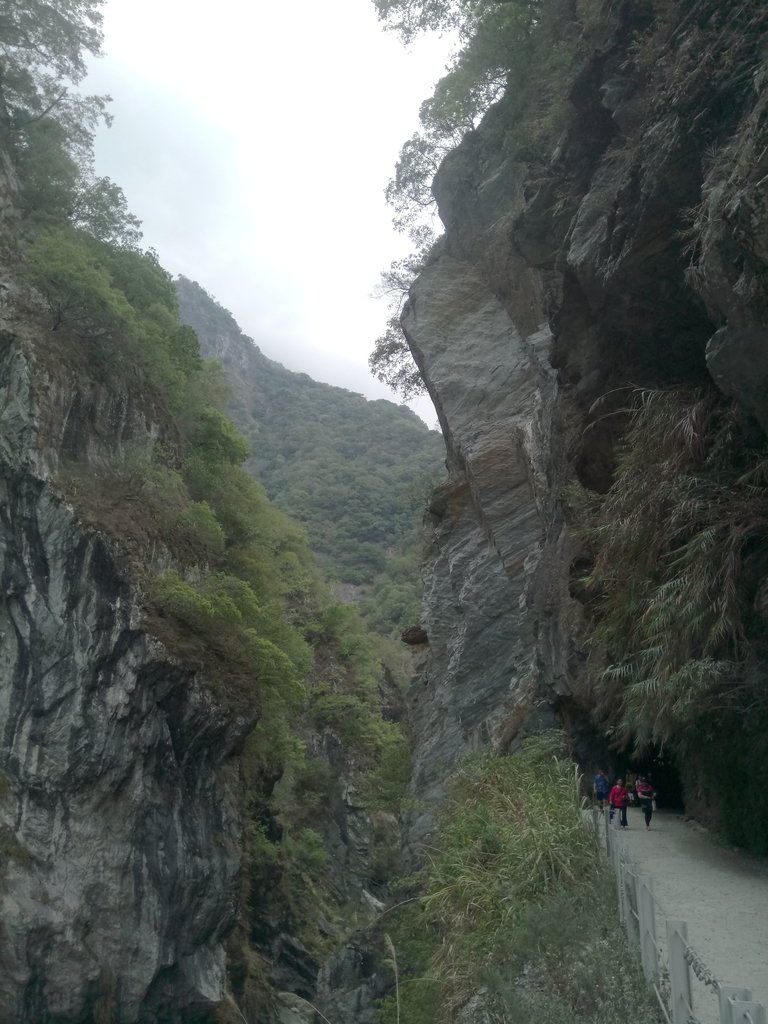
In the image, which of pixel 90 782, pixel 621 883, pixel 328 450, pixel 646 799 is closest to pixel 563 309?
pixel 646 799

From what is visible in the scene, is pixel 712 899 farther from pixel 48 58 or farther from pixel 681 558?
pixel 48 58

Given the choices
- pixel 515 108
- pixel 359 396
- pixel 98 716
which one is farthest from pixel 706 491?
pixel 359 396

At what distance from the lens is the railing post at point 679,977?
5.19 meters

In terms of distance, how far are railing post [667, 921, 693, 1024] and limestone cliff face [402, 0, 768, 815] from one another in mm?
5438

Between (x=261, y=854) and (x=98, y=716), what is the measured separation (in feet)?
29.2

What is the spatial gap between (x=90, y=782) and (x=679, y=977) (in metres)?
19.1

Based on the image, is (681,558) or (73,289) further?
(73,289)

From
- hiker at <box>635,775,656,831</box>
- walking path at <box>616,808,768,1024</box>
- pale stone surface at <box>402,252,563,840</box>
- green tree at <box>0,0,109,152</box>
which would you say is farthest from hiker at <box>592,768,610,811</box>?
green tree at <box>0,0,109,152</box>

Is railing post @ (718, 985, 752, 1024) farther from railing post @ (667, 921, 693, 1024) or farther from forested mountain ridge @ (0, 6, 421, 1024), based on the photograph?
forested mountain ridge @ (0, 6, 421, 1024)

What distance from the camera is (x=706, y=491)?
10695 millimetres

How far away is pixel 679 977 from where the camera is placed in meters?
5.29

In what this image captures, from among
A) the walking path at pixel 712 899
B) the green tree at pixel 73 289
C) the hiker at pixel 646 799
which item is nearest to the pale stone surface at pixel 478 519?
the hiker at pixel 646 799

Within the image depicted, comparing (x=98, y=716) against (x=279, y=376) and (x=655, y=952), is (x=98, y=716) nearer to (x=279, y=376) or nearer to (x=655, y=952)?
(x=655, y=952)

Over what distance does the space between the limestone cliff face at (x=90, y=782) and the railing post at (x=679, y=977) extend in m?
18.9
